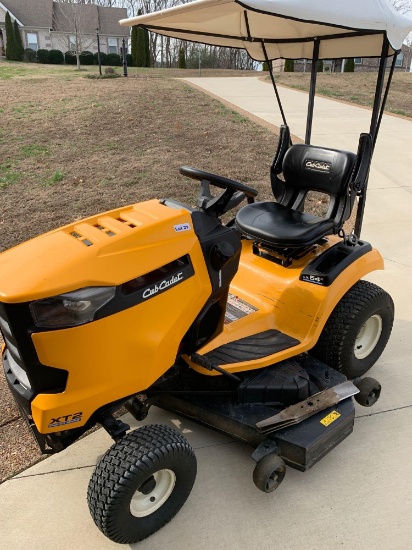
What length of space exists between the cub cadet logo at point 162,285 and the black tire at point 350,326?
3.62 ft

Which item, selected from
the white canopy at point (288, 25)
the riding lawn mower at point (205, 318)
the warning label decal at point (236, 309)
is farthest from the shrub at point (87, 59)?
the warning label decal at point (236, 309)

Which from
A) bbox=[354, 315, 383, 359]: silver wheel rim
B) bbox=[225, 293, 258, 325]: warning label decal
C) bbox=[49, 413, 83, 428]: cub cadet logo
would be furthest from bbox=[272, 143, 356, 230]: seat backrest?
bbox=[49, 413, 83, 428]: cub cadet logo

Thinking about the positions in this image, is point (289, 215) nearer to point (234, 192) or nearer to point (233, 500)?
point (234, 192)

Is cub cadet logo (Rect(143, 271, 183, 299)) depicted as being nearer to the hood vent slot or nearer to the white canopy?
the hood vent slot

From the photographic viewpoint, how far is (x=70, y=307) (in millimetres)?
1547

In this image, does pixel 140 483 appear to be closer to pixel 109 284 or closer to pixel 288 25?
pixel 109 284

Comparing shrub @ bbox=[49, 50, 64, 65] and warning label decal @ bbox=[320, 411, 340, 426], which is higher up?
shrub @ bbox=[49, 50, 64, 65]

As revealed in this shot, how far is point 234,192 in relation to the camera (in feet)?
6.66

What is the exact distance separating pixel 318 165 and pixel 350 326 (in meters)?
1.01

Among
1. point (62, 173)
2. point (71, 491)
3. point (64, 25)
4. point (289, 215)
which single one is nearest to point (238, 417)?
point (71, 491)

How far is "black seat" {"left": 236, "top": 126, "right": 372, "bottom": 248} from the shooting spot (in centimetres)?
261

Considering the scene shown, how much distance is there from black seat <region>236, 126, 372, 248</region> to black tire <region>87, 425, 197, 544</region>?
1204mm

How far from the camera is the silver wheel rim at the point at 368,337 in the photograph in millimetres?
2811

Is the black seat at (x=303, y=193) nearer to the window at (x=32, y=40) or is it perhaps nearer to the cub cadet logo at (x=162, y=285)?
the cub cadet logo at (x=162, y=285)
